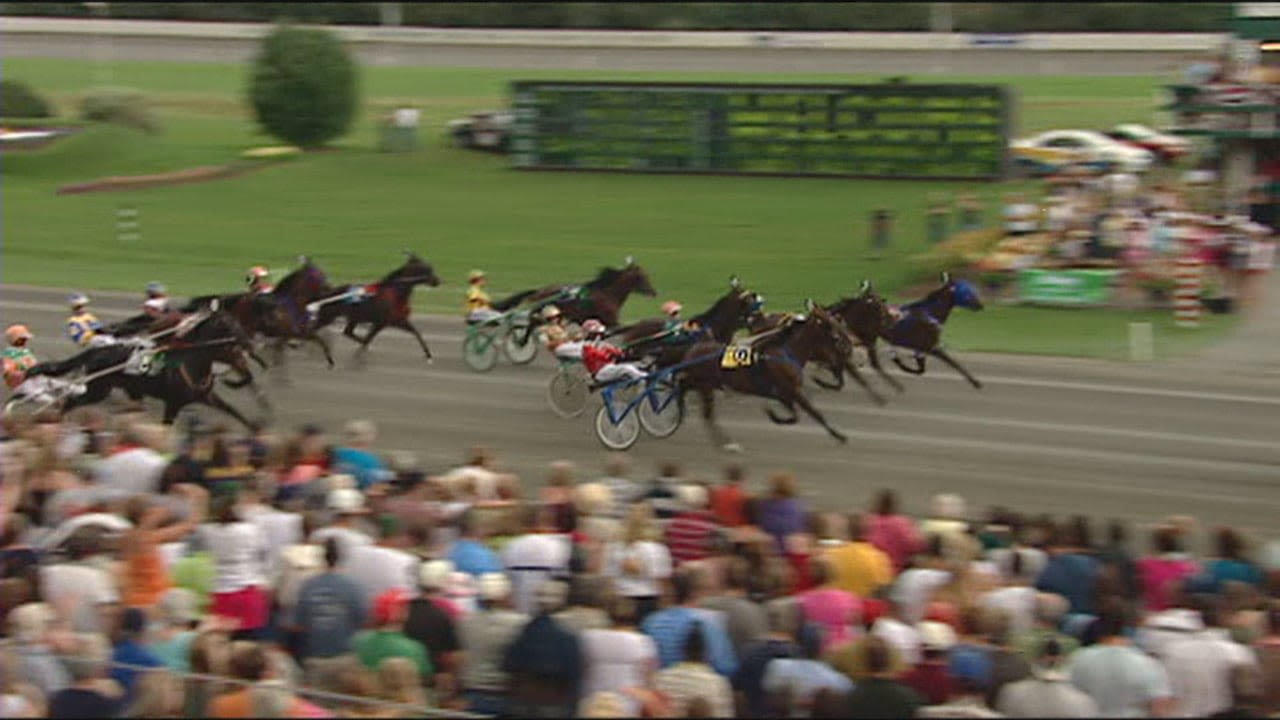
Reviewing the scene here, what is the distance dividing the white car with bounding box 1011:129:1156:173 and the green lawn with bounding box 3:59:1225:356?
1.95 metres

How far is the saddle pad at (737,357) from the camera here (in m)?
17.8

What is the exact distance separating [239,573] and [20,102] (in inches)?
1466

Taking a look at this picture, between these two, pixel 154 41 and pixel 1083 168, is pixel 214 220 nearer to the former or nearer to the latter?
pixel 1083 168

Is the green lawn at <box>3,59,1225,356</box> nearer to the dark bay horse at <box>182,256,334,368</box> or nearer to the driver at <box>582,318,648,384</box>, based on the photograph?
the dark bay horse at <box>182,256,334,368</box>

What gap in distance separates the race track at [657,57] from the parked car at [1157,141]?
44.7 ft

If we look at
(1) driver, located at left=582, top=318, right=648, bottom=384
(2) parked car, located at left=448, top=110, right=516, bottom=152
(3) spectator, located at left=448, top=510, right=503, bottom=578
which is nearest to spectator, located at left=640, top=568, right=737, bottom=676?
(3) spectator, located at left=448, top=510, right=503, bottom=578

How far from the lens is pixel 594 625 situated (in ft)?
29.0

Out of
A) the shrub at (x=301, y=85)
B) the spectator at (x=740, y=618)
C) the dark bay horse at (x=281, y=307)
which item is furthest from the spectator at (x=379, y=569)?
the shrub at (x=301, y=85)

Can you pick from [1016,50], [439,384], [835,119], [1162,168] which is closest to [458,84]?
[1016,50]

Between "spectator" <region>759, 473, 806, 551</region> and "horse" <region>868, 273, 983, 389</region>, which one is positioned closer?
"spectator" <region>759, 473, 806, 551</region>

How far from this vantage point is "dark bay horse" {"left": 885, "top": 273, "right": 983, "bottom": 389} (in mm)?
20672

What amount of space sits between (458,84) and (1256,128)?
30581mm

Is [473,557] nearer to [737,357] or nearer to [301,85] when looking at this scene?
[737,357]

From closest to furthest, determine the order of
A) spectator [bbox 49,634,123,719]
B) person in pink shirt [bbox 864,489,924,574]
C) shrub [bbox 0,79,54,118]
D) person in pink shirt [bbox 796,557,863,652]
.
Answer: spectator [bbox 49,634,123,719], person in pink shirt [bbox 796,557,863,652], person in pink shirt [bbox 864,489,924,574], shrub [bbox 0,79,54,118]
